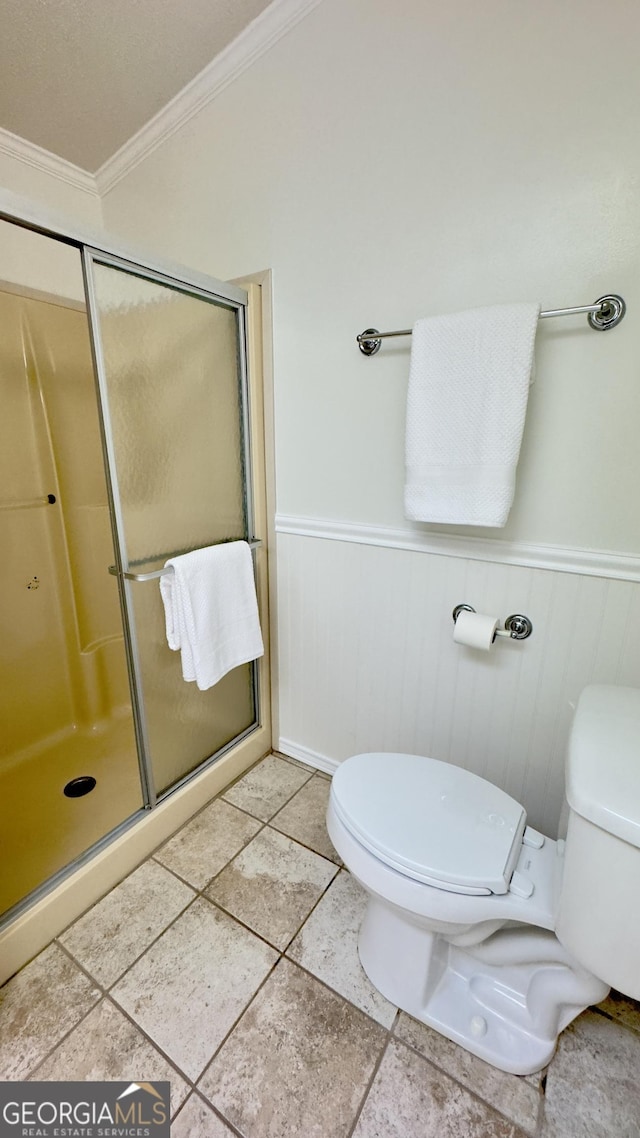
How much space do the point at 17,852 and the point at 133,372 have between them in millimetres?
1438

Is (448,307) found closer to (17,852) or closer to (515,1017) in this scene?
(515,1017)

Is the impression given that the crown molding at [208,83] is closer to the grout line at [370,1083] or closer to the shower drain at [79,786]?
the shower drain at [79,786]

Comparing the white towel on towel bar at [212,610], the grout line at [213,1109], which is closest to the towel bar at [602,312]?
the white towel on towel bar at [212,610]

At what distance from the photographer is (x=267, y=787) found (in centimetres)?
166

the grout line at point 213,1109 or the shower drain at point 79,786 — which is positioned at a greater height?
the shower drain at point 79,786

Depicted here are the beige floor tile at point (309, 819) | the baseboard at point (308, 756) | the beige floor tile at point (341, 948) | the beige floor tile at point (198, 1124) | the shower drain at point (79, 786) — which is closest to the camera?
the beige floor tile at point (198, 1124)

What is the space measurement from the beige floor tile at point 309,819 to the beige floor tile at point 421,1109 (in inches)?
19.7

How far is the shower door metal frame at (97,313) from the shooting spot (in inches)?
→ 36.2

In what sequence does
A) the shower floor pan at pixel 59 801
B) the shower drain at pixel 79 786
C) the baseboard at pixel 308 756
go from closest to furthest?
the shower floor pan at pixel 59 801 < the shower drain at pixel 79 786 < the baseboard at pixel 308 756

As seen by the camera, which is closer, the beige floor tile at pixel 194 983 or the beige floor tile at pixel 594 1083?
the beige floor tile at pixel 594 1083

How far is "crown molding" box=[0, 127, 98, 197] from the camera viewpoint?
156 centimetres

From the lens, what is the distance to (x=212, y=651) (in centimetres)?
138

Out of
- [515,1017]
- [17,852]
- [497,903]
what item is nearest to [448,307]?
[497,903]

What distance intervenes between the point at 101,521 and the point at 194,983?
5.23 ft
